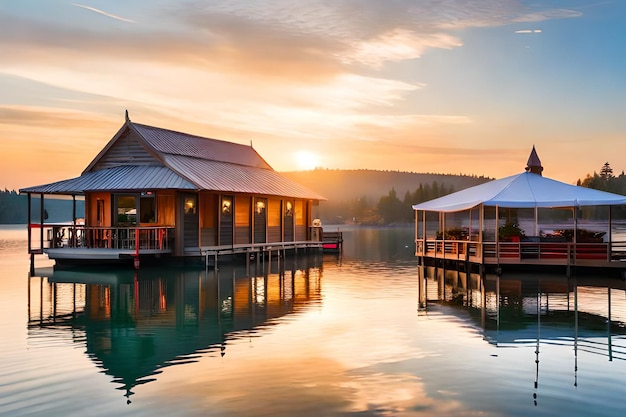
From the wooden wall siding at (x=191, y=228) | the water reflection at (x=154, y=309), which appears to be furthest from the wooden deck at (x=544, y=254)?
the wooden wall siding at (x=191, y=228)

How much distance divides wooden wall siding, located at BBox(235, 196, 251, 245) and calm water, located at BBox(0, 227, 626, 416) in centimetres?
1209

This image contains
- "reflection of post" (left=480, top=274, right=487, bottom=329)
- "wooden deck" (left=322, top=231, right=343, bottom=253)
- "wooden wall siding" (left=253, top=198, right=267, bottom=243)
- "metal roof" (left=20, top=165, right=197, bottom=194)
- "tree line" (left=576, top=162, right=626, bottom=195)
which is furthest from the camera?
"tree line" (left=576, top=162, right=626, bottom=195)

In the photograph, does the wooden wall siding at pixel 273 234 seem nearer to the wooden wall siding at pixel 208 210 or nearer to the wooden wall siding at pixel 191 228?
the wooden wall siding at pixel 208 210

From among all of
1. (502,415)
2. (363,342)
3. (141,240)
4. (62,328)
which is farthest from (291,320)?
(141,240)

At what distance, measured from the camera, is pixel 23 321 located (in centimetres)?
1602

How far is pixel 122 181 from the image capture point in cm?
3145

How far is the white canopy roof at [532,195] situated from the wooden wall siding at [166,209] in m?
14.2

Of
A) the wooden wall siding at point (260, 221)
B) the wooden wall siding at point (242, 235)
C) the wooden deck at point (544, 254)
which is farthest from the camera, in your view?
the wooden wall siding at point (260, 221)

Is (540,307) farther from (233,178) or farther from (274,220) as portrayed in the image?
(274,220)

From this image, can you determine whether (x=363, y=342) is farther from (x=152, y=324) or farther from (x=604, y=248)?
(x=604, y=248)

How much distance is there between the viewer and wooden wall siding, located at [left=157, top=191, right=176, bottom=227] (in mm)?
31297

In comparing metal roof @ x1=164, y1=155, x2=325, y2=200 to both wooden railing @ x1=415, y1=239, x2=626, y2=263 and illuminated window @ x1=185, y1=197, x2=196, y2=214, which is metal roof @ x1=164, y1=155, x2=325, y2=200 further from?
wooden railing @ x1=415, y1=239, x2=626, y2=263

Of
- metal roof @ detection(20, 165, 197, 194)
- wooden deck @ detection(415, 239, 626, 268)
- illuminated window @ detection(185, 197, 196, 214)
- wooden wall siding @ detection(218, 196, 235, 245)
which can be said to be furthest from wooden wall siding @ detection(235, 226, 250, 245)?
wooden deck @ detection(415, 239, 626, 268)

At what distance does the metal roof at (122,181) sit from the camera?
30.2 m
